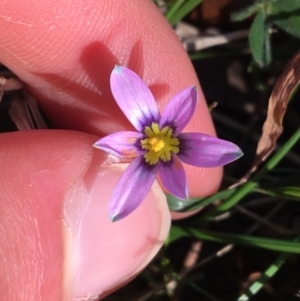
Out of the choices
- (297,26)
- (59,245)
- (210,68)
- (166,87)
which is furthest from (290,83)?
(59,245)

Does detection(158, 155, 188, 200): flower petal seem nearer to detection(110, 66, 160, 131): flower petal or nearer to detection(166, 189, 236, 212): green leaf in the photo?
detection(110, 66, 160, 131): flower petal

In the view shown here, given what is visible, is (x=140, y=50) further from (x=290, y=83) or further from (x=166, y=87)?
(x=290, y=83)

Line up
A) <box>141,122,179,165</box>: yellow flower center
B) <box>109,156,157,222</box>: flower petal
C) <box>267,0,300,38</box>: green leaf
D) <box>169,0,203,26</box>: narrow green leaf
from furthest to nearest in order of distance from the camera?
<box>169,0,203,26</box>: narrow green leaf < <box>267,0,300,38</box>: green leaf < <box>141,122,179,165</box>: yellow flower center < <box>109,156,157,222</box>: flower petal

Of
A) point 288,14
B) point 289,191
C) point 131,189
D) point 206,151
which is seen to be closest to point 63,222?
point 131,189

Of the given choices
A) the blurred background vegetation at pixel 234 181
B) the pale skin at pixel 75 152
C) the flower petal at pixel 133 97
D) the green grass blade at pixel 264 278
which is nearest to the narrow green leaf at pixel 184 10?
the blurred background vegetation at pixel 234 181

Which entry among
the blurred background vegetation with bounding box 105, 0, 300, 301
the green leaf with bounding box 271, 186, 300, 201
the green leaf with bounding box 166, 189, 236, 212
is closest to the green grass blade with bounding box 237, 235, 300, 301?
the blurred background vegetation with bounding box 105, 0, 300, 301

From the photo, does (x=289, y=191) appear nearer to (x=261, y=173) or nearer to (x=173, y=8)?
(x=261, y=173)
